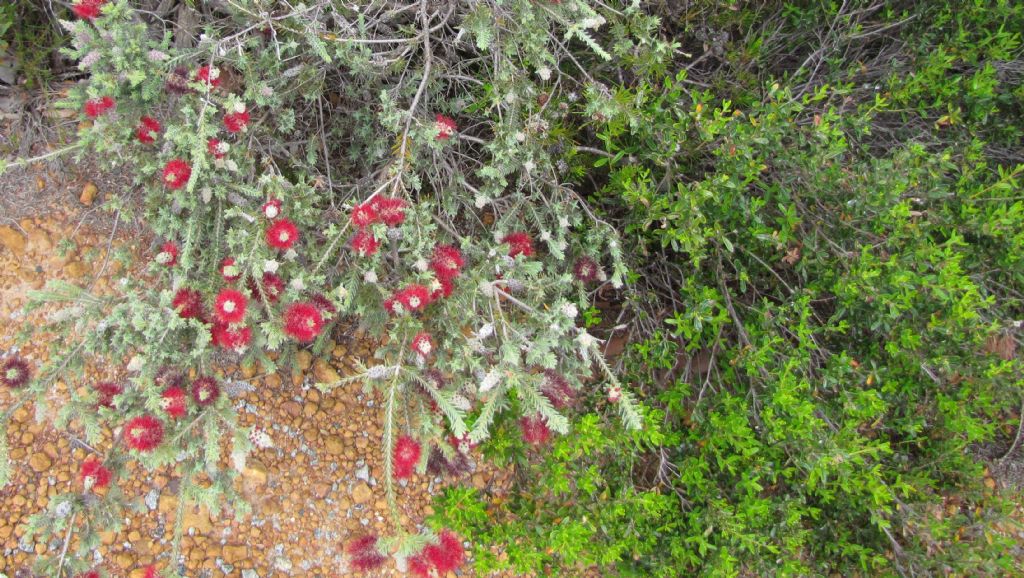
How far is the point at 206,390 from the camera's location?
83.6 inches

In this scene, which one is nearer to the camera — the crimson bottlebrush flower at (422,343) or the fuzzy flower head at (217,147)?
the crimson bottlebrush flower at (422,343)

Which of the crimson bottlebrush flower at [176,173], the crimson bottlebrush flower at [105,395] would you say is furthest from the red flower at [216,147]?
the crimson bottlebrush flower at [105,395]

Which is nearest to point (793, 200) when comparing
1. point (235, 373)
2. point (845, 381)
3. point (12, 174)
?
point (845, 381)

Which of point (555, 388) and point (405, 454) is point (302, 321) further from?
point (555, 388)

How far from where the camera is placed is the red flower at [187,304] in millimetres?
2184

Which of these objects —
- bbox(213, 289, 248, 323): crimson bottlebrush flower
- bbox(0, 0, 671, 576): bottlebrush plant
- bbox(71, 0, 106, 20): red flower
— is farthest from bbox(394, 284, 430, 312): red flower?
bbox(71, 0, 106, 20): red flower

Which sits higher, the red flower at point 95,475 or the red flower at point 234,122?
the red flower at point 234,122

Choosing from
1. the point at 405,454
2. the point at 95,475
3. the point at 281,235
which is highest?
the point at 281,235

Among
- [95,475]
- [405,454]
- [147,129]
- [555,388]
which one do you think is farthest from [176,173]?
[555,388]

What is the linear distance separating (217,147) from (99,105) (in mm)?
411

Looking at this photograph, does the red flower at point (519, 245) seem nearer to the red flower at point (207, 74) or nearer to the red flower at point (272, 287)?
the red flower at point (272, 287)

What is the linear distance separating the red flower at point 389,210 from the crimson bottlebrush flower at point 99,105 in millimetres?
989

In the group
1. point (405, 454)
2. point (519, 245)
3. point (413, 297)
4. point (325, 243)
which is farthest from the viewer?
point (325, 243)

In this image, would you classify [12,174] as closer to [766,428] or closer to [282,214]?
[282,214]
